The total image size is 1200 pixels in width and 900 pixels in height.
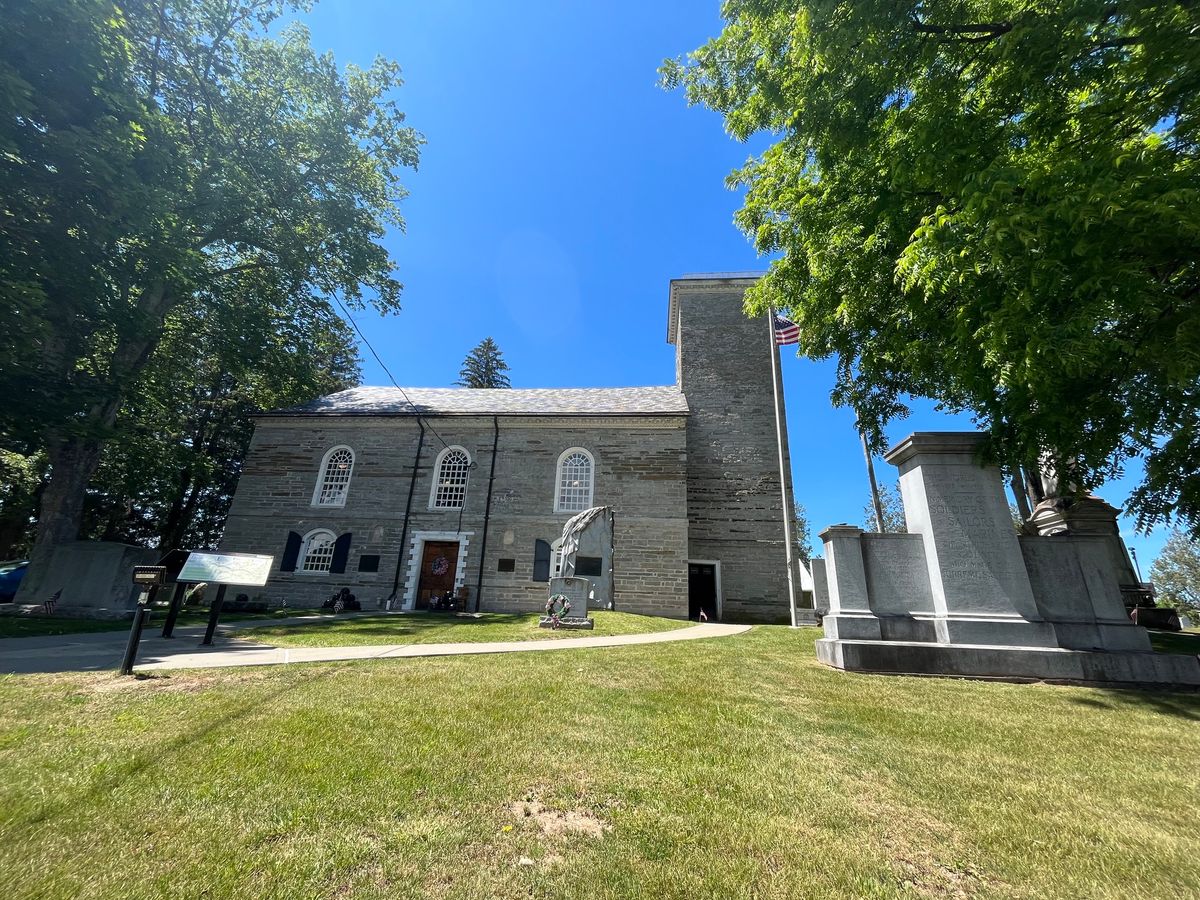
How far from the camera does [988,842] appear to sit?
2520mm

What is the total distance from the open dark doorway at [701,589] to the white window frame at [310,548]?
14.8 m

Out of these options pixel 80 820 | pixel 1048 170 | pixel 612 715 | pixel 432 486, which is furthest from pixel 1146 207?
pixel 432 486

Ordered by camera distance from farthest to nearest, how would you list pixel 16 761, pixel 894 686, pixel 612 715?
pixel 894 686
pixel 612 715
pixel 16 761

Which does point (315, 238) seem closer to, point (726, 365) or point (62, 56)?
point (62, 56)

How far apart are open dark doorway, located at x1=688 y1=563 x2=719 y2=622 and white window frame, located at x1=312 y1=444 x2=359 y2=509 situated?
1507 centimetres

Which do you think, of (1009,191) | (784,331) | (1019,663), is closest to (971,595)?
(1019,663)

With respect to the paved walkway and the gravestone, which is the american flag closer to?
the gravestone

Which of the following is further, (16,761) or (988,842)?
(16,761)

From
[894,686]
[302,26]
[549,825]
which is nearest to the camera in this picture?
[549,825]

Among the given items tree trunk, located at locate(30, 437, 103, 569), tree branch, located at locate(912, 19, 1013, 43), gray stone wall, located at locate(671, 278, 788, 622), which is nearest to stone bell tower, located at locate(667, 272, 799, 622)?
gray stone wall, located at locate(671, 278, 788, 622)

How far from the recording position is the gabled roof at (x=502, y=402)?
68.0 ft

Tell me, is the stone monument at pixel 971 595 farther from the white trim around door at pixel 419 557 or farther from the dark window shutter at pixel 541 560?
the white trim around door at pixel 419 557

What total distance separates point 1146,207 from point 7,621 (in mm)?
19733

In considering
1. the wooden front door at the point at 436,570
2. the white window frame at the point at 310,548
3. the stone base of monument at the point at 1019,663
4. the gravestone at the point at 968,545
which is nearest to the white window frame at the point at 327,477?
the white window frame at the point at 310,548
